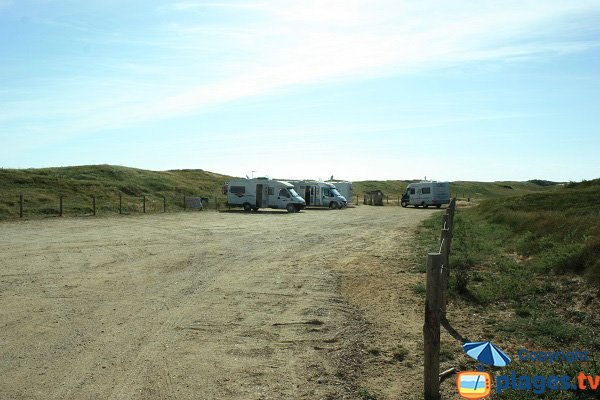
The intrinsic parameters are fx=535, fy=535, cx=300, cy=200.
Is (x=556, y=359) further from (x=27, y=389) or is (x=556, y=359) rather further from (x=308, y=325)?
(x=27, y=389)

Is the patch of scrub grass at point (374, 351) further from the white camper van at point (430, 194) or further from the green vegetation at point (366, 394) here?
the white camper van at point (430, 194)

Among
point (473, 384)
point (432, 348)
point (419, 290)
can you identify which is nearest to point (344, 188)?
point (419, 290)

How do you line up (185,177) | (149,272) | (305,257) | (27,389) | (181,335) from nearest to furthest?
1. (27,389)
2. (181,335)
3. (149,272)
4. (305,257)
5. (185,177)

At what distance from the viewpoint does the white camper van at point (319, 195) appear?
1880 inches

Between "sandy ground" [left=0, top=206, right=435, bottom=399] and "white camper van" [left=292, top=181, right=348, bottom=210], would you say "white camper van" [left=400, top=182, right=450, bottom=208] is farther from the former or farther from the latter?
"sandy ground" [left=0, top=206, right=435, bottom=399]

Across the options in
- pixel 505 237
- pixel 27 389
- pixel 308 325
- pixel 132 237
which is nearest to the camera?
pixel 27 389

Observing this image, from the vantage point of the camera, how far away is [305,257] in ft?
46.8

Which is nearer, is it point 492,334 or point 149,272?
point 492,334

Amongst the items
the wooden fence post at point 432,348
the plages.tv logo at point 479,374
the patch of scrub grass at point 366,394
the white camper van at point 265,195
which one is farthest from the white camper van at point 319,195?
the wooden fence post at point 432,348

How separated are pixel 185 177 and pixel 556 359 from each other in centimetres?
7217

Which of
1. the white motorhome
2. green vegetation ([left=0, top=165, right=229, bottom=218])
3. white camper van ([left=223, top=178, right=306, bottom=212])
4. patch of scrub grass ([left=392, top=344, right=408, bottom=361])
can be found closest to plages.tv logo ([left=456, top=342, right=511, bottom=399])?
patch of scrub grass ([left=392, top=344, right=408, bottom=361])

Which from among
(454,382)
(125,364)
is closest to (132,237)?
(125,364)

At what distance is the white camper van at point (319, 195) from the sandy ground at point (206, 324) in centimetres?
3283

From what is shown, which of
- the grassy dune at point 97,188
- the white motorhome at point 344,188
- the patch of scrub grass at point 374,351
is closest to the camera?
the patch of scrub grass at point 374,351
